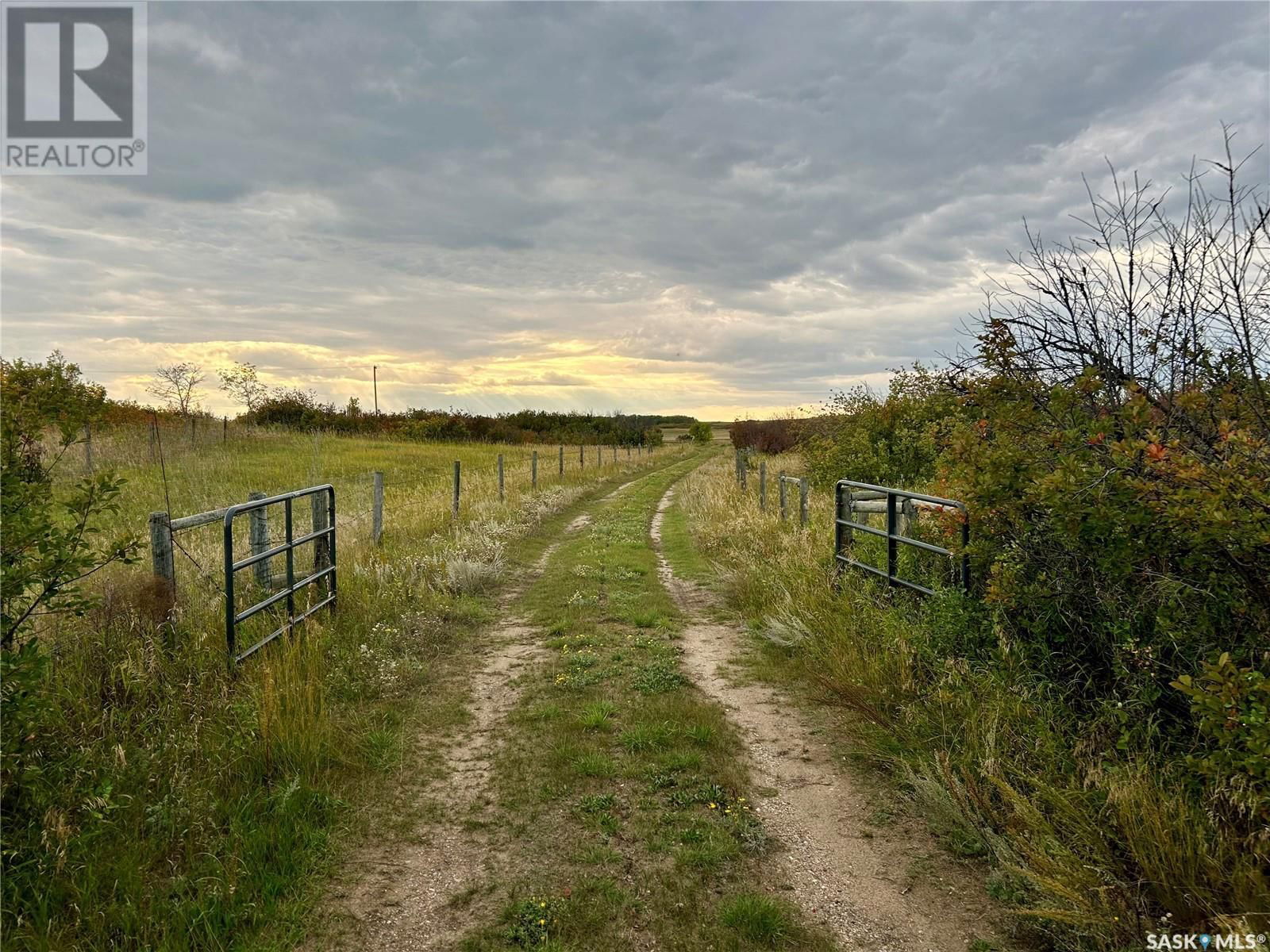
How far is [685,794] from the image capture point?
4.42 meters

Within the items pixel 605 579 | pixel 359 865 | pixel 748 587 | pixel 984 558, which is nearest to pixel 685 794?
pixel 359 865

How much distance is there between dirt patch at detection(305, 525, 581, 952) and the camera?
328 cm

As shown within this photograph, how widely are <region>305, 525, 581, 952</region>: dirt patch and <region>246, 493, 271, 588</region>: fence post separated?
2.95 metres

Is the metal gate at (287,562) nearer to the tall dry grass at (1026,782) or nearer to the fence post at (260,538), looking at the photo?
the fence post at (260,538)

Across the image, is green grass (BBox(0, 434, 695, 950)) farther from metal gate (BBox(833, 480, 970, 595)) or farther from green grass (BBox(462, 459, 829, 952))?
metal gate (BBox(833, 480, 970, 595))

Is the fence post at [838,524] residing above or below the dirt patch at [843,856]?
above

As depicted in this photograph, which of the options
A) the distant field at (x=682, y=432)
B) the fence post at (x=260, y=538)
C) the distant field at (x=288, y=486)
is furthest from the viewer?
the distant field at (x=682, y=432)

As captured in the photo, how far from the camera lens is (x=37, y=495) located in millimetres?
3646

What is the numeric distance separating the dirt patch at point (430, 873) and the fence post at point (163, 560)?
244 centimetres

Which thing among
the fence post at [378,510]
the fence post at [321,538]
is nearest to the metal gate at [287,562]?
the fence post at [321,538]

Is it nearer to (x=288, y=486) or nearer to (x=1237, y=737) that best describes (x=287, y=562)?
(x=1237, y=737)

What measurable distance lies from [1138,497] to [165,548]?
6964mm

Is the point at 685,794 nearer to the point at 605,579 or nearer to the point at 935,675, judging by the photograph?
the point at 935,675

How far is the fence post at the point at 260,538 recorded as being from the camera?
6781 millimetres
